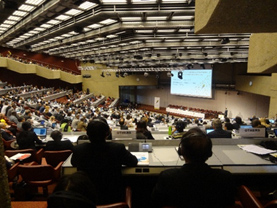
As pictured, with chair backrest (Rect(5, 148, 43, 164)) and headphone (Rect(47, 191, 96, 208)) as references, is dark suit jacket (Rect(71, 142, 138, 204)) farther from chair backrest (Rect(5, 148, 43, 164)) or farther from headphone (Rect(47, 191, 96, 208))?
chair backrest (Rect(5, 148, 43, 164))

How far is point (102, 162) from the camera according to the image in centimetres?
210

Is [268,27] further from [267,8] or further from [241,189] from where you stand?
[241,189]

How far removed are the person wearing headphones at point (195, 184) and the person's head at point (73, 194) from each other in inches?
26.1

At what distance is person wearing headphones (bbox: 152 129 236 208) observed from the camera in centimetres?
150

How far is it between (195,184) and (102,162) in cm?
95

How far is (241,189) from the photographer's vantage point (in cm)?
227


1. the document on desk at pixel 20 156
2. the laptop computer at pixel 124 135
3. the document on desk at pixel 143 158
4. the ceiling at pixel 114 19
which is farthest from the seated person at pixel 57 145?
the ceiling at pixel 114 19

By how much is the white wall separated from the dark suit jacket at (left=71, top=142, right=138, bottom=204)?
17.8 metres

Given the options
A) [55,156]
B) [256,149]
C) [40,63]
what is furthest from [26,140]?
[40,63]

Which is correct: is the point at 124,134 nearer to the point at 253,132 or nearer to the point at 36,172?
the point at 36,172

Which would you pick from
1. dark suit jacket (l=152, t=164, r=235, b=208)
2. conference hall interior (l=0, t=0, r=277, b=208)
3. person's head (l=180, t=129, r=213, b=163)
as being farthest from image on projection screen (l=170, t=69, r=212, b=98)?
dark suit jacket (l=152, t=164, r=235, b=208)

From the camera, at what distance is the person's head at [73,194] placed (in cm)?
94

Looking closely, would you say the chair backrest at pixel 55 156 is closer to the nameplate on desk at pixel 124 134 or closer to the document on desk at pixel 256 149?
the nameplate on desk at pixel 124 134

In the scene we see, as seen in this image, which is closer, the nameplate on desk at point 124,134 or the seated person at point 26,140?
the nameplate on desk at point 124,134
